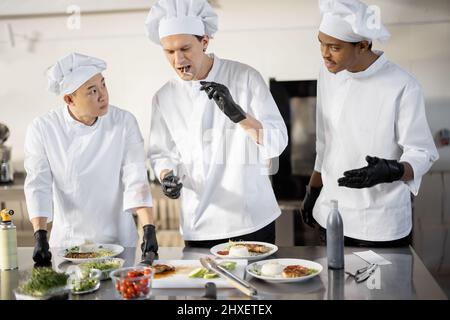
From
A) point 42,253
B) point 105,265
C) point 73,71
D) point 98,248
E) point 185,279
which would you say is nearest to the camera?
point 185,279

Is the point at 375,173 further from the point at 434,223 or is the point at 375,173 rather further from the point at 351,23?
the point at 434,223

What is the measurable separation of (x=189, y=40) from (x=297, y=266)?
1034 millimetres

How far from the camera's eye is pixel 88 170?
2473 millimetres

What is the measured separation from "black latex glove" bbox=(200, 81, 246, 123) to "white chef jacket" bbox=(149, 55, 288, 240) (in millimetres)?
137

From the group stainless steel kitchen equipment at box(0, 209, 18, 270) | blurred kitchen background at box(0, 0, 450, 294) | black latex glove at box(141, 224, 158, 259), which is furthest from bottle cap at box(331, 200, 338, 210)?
blurred kitchen background at box(0, 0, 450, 294)

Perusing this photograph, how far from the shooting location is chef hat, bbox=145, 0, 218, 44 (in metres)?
2.45

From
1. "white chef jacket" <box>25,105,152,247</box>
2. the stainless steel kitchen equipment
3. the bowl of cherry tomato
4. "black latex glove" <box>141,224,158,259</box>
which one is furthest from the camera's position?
"white chef jacket" <box>25,105,152,247</box>

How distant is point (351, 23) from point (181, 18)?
68cm

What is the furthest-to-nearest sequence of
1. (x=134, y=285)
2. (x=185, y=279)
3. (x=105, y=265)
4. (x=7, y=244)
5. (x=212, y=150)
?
(x=212, y=150)
(x=7, y=244)
(x=105, y=265)
(x=185, y=279)
(x=134, y=285)

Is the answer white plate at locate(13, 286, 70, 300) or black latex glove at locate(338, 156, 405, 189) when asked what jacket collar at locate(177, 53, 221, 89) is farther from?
white plate at locate(13, 286, 70, 300)

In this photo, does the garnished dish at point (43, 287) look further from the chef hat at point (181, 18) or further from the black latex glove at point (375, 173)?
the chef hat at point (181, 18)

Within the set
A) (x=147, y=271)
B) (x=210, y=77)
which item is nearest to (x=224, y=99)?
(x=210, y=77)

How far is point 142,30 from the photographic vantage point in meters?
3.69
